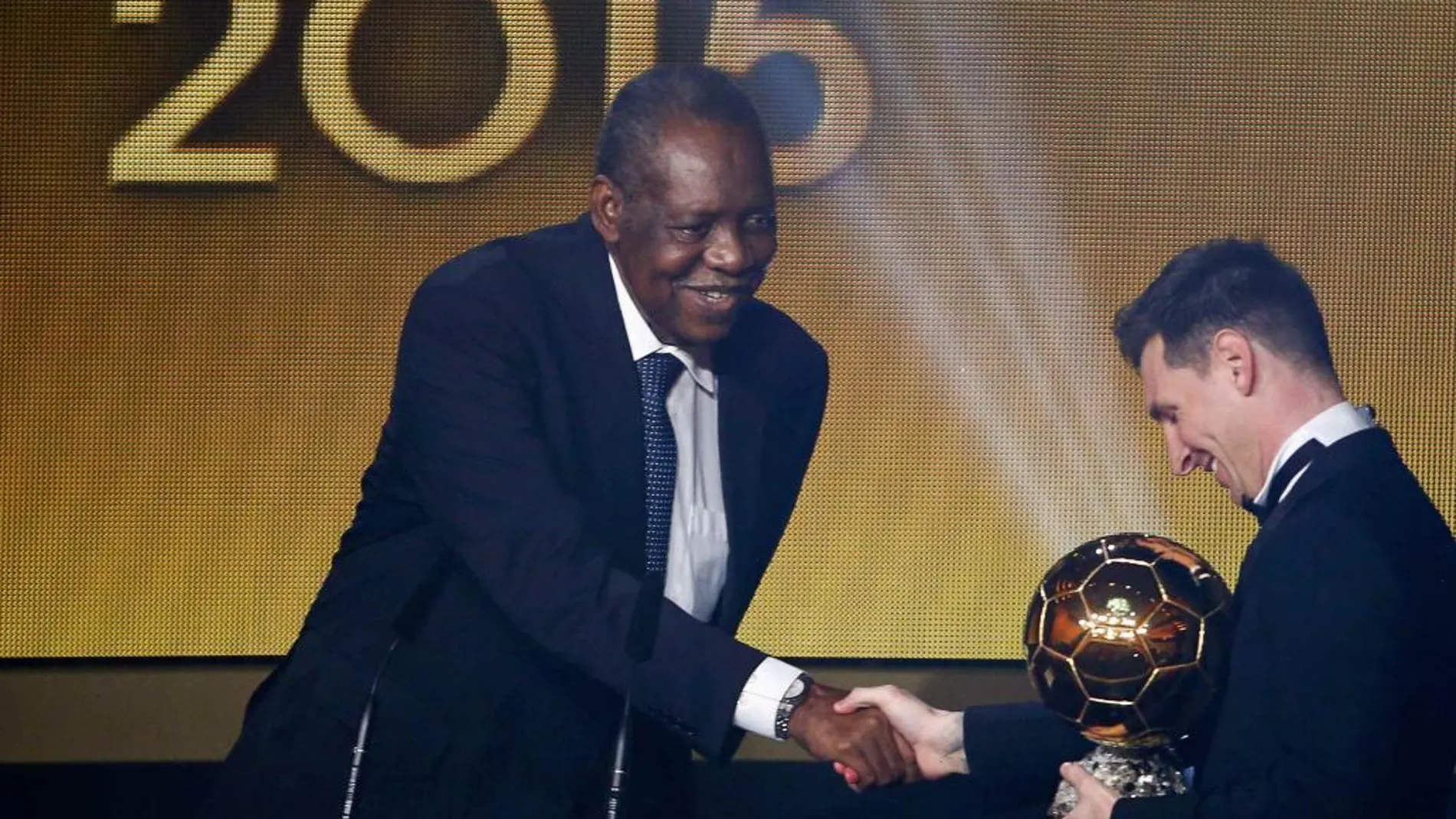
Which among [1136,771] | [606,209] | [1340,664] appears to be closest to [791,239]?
[606,209]

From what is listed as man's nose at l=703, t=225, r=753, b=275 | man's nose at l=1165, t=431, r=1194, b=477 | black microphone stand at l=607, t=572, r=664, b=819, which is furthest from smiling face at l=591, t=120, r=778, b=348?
man's nose at l=1165, t=431, r=1194, b=477

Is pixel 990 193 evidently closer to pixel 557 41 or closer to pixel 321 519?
pixel 557 41

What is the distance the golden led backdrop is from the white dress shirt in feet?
3.13

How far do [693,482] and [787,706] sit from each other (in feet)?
1.18

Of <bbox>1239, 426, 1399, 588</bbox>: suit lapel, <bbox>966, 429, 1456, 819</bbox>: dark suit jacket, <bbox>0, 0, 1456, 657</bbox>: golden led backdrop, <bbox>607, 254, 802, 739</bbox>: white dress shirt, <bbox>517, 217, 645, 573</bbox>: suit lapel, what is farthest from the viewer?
<bbox>0, 0, 1456, 657</bbox>: golden led backdrop

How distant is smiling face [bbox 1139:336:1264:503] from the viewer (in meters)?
2.27

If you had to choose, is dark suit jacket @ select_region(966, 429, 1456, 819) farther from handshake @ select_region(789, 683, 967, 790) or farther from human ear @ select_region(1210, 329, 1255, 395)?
handshake @ select_region(789, 683, 967, 790)

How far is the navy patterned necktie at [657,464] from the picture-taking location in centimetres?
248

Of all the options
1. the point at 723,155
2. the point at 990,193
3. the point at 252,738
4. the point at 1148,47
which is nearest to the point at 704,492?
the point at 723,155

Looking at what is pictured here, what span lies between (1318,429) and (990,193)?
144 centimetres

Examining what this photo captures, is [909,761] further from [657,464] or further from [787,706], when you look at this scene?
[657,464]

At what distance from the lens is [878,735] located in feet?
8.30

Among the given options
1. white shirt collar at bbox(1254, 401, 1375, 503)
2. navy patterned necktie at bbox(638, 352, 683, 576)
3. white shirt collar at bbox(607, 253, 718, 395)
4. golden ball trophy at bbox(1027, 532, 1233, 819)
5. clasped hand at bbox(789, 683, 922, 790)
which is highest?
white shirt collar at bbox(607, 253, 718, 395)

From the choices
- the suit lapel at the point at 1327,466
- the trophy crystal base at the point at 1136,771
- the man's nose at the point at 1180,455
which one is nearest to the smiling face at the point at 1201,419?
the man's nose at the point at 1180,455
